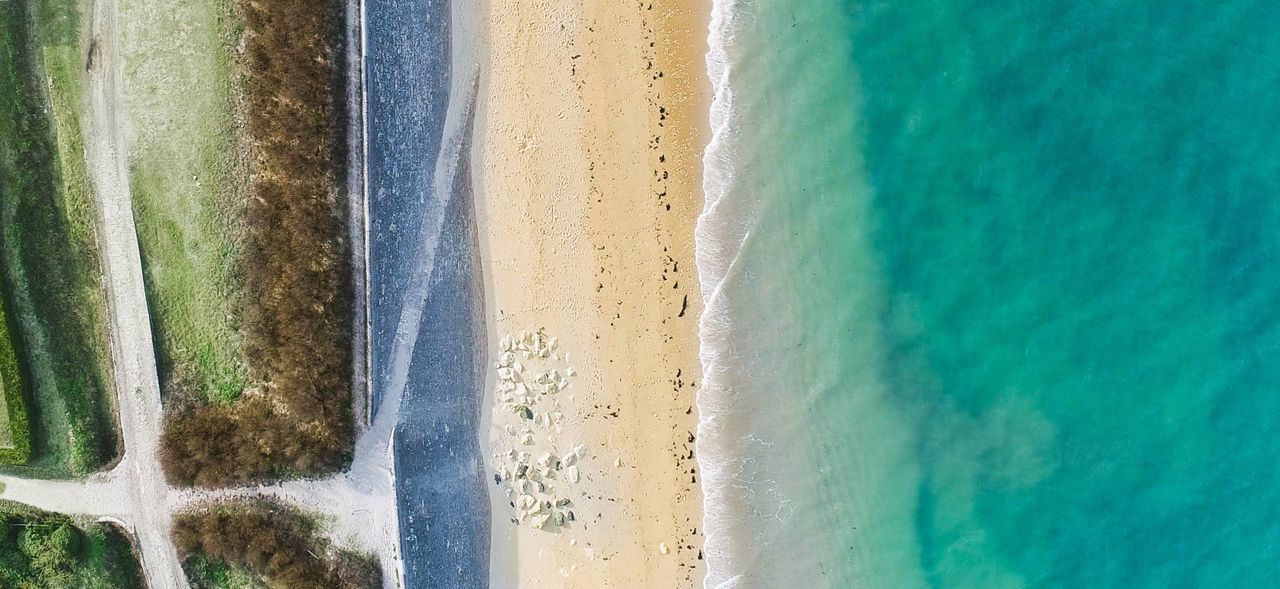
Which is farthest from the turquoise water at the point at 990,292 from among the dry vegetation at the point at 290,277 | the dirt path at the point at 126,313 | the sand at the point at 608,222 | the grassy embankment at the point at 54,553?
the grassy embankment at the point at 54,553

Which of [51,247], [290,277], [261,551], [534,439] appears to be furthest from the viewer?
[534,439]

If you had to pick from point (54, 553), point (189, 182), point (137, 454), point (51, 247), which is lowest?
point (54, 553)

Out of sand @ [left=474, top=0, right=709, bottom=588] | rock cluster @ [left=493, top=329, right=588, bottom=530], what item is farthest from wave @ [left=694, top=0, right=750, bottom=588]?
rock cluster @ [left=493, top=329, right=588, bottom=530]

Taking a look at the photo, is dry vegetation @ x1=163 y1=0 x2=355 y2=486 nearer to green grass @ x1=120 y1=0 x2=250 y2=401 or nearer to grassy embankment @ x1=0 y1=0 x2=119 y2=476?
green grass @ x1=120 y1=0 x2=250 y2=401

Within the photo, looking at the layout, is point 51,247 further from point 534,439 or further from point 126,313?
point 534,439

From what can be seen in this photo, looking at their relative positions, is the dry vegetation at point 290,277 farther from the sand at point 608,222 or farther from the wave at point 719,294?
the wave at point 719,294

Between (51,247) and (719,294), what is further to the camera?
(719,294)

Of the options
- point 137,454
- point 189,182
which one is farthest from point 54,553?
point 189,182
